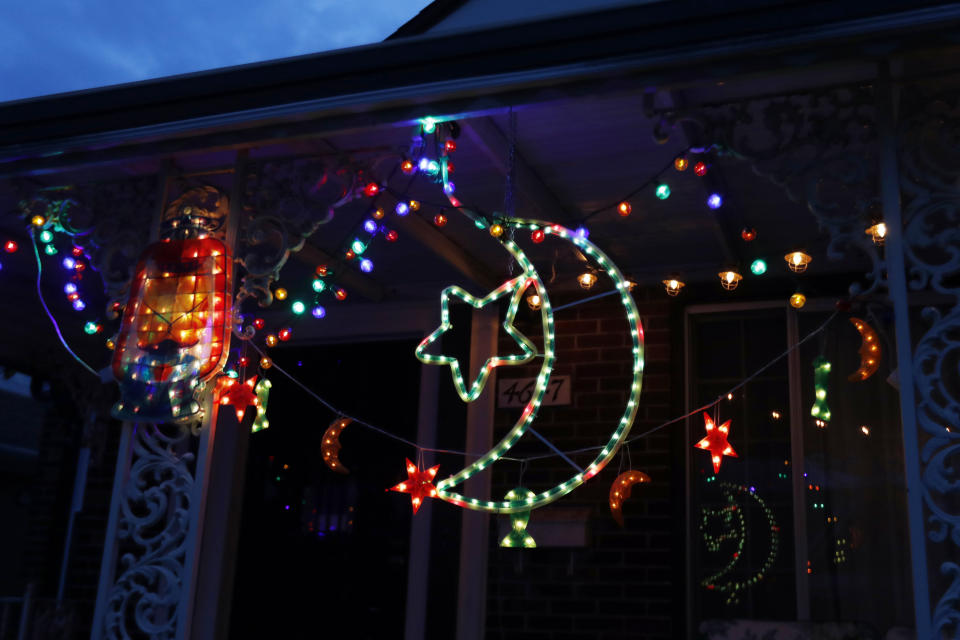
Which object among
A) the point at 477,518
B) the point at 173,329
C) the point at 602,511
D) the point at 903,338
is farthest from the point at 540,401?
the point at 477,518

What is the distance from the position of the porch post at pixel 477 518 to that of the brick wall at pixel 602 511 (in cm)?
7

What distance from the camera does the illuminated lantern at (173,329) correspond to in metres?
3.94

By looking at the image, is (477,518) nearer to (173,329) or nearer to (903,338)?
(173,329)

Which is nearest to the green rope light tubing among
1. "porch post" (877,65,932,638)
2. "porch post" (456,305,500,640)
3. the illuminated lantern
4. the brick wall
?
"porch post" (877,65,932,638)

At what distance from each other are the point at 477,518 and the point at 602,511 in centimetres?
83

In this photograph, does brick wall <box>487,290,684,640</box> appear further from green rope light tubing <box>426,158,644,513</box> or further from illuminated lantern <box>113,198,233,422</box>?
illuminated lantern <box>113,198,233,422</box>

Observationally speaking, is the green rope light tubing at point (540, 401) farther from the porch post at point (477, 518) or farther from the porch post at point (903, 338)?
the porch post at point (477, 518)

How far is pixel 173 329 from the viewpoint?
400 centimetres

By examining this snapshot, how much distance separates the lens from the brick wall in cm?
567

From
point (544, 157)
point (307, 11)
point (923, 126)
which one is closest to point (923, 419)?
point (923, 126)

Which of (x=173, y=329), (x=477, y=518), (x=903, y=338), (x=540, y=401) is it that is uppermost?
(x=173, y=329)

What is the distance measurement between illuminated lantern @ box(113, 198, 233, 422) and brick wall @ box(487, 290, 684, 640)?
2703 mm

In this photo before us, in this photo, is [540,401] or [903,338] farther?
[540,401]

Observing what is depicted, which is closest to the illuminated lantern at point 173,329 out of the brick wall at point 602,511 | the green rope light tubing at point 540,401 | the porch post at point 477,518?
the green rope light tubing at point 540,401
